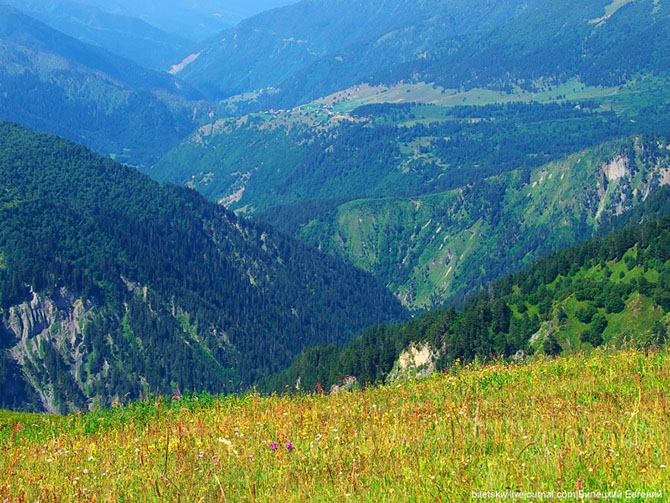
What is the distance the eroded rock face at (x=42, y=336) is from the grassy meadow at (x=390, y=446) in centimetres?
16938

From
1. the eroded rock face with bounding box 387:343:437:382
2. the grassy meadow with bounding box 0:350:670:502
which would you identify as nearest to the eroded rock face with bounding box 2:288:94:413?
the eroded rock face with bounding box 387:343:437:382

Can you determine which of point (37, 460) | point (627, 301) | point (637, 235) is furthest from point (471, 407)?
point (637, 235)

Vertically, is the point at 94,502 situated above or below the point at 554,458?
below

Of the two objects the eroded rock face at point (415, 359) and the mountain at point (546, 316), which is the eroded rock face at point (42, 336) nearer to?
the mountain at point (546, 316)

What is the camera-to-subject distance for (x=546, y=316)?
114 m

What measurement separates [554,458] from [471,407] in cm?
522

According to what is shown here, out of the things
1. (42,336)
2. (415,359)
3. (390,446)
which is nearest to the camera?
(390,446)

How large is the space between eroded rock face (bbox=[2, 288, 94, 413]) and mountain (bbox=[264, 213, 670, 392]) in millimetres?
71139

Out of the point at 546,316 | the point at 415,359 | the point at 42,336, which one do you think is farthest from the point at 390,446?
the point at 42,336

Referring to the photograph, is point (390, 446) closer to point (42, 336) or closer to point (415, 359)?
point (415, 359)

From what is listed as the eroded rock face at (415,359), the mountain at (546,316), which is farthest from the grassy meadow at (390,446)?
the eroded rock face at (415,359)

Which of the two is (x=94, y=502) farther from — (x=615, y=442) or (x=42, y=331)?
(x=42, y=331)

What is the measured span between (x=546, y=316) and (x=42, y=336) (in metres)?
133

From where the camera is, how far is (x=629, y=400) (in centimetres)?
1822
